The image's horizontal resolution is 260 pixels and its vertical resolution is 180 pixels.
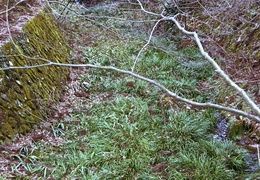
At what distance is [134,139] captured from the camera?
117 inches

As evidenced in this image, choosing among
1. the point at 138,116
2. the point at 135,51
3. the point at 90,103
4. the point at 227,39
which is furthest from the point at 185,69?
the point at 90,103

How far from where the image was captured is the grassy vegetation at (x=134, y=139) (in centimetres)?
249

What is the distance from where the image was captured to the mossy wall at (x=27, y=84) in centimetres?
259

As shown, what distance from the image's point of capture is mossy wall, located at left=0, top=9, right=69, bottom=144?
2.59m

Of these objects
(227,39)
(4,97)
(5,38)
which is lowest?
(4,97)

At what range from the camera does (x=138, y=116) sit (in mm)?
3533

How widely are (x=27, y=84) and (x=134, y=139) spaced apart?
1.78 meters

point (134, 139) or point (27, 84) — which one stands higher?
point (27, 84)

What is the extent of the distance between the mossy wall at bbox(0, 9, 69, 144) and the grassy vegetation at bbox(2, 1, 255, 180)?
0.32 metres

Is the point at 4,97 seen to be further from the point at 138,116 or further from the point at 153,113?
the point at 153,113

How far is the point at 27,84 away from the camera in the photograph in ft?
9.95

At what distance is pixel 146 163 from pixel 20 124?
5.69 feet

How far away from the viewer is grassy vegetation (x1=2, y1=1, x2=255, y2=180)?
2494mm

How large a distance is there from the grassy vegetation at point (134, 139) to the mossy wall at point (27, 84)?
32 centimetres
